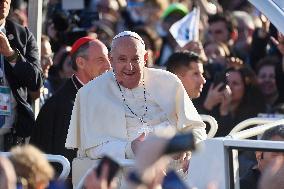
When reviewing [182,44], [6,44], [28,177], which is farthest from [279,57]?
[28,177]

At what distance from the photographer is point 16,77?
8305 mm

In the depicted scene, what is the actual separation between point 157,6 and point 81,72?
766cm

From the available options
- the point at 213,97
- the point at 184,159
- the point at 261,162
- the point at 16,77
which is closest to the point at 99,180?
the point at 261,162

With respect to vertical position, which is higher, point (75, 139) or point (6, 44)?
point (6, 44)

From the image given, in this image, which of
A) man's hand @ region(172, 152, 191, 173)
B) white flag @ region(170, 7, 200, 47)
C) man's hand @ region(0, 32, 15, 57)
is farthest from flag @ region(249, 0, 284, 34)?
white flag @ region(170, 7, 200, 47)

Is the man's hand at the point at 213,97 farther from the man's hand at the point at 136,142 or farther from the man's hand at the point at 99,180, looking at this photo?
the man's hand at the point at 99,180

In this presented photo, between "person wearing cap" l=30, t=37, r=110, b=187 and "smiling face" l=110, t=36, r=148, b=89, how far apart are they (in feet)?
3.71

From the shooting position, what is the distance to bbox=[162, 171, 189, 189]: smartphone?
5.12 meters

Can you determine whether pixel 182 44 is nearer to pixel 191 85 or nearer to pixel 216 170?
pixel 191 85

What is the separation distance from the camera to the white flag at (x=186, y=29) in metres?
12.1

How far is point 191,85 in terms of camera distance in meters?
Result: 9.41

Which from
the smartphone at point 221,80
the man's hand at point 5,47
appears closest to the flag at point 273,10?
the man's hand at point 5,47

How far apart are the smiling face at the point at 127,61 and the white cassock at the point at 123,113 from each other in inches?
2.4

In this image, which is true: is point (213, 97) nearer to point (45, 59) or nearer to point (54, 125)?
point (45, 59)
